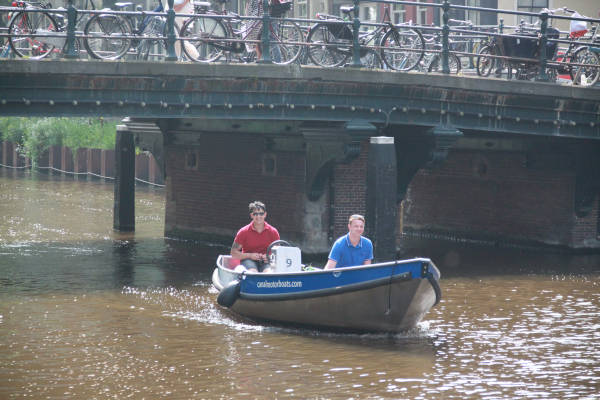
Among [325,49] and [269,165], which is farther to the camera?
[269,165]

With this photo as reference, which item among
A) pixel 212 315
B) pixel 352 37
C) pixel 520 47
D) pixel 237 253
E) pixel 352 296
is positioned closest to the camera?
pixel 352 296

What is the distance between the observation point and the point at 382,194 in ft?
69.6

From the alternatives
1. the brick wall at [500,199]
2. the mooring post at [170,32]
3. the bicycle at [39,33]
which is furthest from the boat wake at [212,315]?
the brick wall at [500,199]

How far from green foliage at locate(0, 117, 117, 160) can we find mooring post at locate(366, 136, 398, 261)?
102 feet

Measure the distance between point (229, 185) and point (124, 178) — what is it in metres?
4.13

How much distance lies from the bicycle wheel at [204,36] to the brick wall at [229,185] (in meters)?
3.96

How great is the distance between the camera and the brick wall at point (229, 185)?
24.9 meters

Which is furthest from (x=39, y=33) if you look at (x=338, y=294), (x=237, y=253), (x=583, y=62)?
(x=583, y=62)

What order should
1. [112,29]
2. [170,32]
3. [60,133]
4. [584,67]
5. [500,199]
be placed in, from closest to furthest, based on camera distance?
[170,32] → [112,29] → [584,67] → [500,199] → [60,133]

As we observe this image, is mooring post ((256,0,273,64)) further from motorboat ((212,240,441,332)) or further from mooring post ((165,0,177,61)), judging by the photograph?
motorboat ((212,240,441,332))

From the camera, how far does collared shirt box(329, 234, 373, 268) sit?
16.2m

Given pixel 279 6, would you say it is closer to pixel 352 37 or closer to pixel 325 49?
pixel 325 49

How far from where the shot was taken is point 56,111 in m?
19.7

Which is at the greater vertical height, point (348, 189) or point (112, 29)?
point (112, 29)
